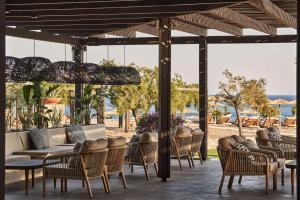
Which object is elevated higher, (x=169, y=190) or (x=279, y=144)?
(x=279, y=144)

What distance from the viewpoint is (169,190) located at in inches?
418

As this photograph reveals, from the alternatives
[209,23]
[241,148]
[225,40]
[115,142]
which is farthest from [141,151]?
[225,40]

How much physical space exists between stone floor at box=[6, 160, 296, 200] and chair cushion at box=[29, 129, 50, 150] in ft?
5.71

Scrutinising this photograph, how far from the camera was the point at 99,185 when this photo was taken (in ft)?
37.0

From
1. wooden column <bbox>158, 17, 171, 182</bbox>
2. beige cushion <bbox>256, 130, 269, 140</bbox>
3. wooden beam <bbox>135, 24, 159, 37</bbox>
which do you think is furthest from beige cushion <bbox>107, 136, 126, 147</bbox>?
wooden beam <bbox>135, 24, 159, 37</bbox>

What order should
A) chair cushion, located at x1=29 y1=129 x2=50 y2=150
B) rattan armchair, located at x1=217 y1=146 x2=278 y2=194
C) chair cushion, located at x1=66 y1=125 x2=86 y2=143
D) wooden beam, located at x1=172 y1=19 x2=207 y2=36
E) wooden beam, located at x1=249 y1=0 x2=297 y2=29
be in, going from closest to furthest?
1. rattan armchair, located at x1=217 y1=146 x2=278 y2=194
2. wooden beam, located at x1=249 y1=0 x2=297 y2=29
3. chair cushion, located at x1=29 y1=129 x2=50 y2=150
4. chair cushion, located at x1=66 y1=125 x2=86 y2=143
5. wooden beam, located at x1=172 y1=19 x2=207 y2=36

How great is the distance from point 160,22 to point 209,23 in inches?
115

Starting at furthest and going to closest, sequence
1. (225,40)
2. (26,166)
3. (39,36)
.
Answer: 1. (225,40)
2. (39,36)
3. (26,166)

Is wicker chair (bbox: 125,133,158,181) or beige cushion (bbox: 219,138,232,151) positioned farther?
wicker chair (bbox: 125,133,158,181)

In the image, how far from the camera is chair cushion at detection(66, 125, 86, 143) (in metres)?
15.2

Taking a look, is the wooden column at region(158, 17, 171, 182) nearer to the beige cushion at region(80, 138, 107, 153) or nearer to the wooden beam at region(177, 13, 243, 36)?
the wooden beam at region(177, 13, 243, 36)

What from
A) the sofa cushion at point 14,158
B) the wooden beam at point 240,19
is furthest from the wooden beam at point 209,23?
the sofa cushion at point 14,158

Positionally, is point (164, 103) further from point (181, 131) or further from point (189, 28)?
point (189, 28)

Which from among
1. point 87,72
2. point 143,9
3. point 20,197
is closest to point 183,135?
point 87,72
